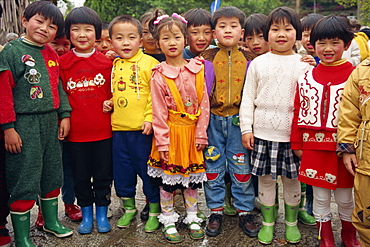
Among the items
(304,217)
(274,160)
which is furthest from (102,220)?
(304,217)

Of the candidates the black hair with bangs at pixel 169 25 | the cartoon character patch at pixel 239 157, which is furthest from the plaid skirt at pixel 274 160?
the black hair with bangs at pixel 169 25

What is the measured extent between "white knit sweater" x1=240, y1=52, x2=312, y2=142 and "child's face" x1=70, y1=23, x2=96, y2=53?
4.65ft

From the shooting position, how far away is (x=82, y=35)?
2883 mm

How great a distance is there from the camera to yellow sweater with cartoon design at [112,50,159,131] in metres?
2.91

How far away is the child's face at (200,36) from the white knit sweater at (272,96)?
60 cm

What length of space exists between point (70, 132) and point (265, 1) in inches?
903

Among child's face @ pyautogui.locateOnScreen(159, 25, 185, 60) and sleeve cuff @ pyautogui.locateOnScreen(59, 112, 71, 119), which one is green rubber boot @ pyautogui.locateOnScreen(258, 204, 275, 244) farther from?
sleeve cuff @ pyautogui.locateOnScreen(59, 112, 71, 119)

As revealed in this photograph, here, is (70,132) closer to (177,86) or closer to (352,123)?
(177,86)

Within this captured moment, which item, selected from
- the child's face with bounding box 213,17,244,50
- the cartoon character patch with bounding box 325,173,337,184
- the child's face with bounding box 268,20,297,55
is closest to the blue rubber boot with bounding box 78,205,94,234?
the child's face with bounding box 213,17,244,50

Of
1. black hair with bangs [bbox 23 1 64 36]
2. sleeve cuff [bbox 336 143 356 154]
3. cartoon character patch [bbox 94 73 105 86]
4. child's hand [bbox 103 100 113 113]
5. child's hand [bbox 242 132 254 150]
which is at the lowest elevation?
child's hand [bbox 242 132 254 150]

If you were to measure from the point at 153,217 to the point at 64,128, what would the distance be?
1.12 m

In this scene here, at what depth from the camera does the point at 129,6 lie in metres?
21.4

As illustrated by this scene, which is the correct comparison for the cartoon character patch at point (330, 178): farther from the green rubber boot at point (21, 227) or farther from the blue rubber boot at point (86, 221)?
the green rubber boot at point (21, 227)

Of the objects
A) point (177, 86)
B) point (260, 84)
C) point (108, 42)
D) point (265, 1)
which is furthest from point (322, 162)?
point (265, 1)
